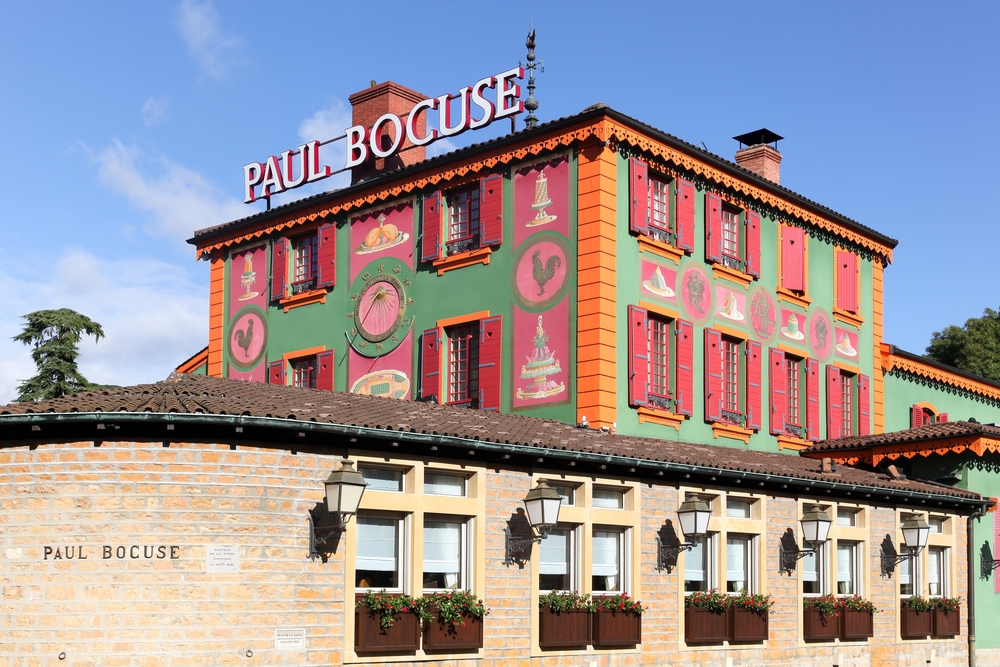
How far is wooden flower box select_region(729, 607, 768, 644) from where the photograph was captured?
21.8m

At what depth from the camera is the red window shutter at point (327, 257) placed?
96.6 ft

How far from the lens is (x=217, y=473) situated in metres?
15.5

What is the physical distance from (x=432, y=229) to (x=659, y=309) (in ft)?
16.3

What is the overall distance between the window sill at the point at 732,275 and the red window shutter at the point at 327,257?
8.22m

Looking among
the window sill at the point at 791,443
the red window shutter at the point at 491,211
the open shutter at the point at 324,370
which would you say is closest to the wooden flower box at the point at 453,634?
the red window shutter at the point at 491,211

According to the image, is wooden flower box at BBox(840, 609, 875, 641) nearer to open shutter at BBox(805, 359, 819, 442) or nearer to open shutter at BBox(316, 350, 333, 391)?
open shutter at BBox(805, 359, 819, 442)

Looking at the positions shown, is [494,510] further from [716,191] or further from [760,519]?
[716,191]

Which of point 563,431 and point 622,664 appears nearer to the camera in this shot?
point 622,664

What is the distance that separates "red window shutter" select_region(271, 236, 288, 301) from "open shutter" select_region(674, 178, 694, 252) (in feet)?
30.4

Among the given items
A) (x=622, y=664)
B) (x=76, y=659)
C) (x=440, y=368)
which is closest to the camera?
(x=76, y=659)

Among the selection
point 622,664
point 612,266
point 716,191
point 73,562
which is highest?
point 716,191

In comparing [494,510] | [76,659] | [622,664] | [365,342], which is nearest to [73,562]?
[76,659]

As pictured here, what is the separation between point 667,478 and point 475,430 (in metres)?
3.85

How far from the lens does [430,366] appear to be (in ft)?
88.8
